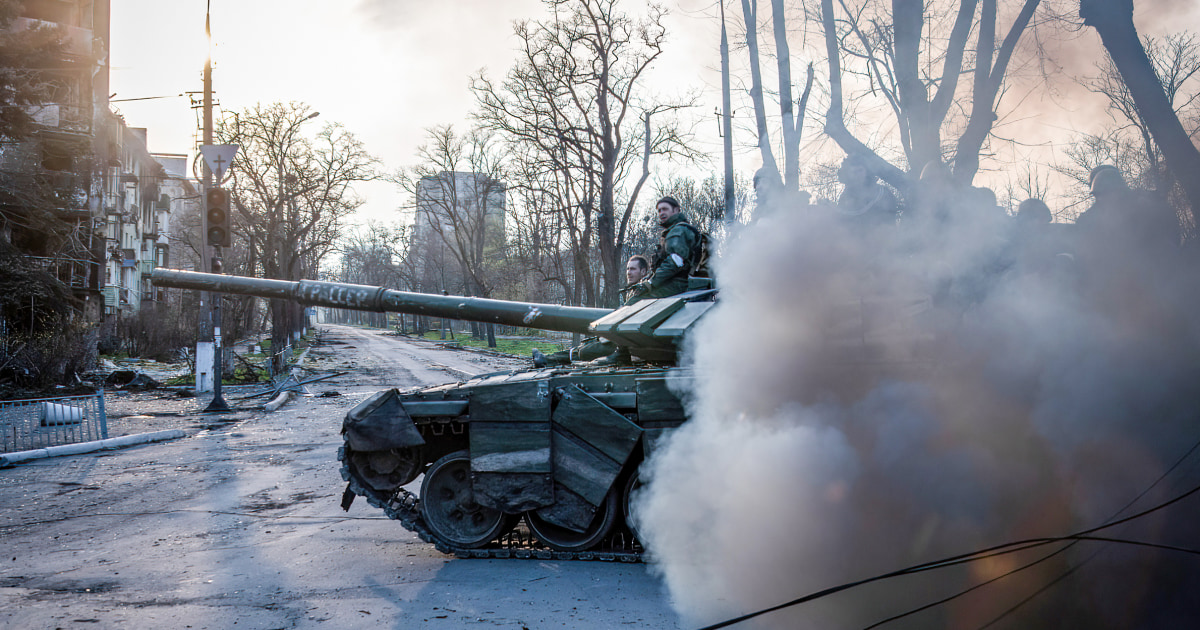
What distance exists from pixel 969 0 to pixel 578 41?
1391cm

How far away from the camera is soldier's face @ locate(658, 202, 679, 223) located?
691 centimetres

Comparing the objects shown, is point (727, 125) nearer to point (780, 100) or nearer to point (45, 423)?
point (780, 100)

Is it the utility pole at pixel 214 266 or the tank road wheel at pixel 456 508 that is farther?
the utility pole at pixel 214 266

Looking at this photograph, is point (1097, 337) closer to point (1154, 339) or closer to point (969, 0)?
point (1154, 339)

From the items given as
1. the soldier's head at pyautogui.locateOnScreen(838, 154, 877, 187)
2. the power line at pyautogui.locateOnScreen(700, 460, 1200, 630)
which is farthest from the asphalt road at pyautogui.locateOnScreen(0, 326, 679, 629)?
the soldier's head at pyautogui.locateOnScreen(838, 154, 877, 187)

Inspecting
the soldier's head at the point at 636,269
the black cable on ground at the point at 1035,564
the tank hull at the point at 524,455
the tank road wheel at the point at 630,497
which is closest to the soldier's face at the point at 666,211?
the soldier's head at the point at 636,269

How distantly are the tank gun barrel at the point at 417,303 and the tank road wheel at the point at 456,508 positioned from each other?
1.72 m

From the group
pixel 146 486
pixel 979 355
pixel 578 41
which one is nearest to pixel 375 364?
pixel 578 41

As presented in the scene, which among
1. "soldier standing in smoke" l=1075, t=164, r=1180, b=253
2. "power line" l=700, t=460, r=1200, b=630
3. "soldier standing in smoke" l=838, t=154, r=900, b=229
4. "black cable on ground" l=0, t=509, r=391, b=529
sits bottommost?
"black cable on ground" l=0, t=509, r=391, b=529

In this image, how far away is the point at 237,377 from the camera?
21156 mm

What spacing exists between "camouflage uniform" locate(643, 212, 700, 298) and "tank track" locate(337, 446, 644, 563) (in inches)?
82.5

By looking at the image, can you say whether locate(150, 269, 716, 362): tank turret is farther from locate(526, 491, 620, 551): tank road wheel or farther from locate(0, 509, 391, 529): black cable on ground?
locate(0, 509, 391, 529): black cable on ground

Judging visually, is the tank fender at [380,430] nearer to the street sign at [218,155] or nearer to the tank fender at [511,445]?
the tank fender at [511,445]

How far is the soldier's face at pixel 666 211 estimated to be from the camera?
22.7 ft
